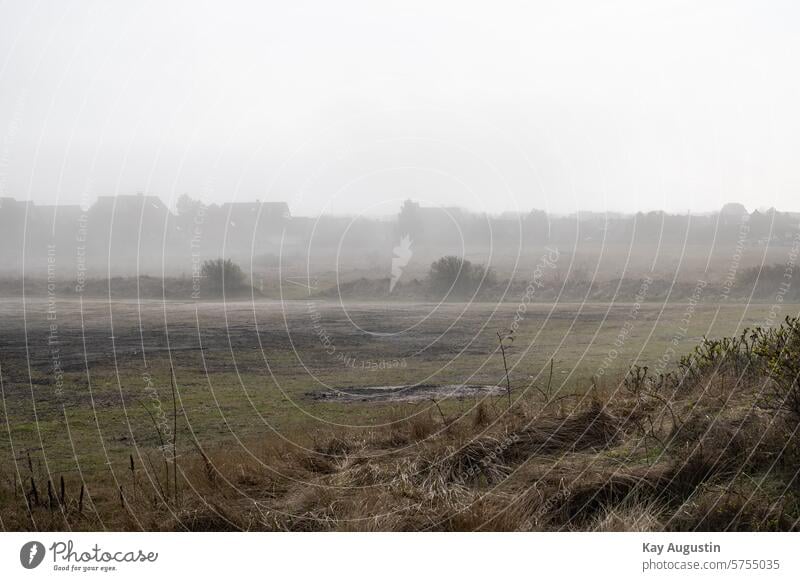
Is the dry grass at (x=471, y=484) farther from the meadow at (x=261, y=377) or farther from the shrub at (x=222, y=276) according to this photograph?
the shrub at (x=222, y=276)

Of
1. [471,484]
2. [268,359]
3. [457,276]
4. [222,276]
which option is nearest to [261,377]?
[268,359]

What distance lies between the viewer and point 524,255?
1033 cm

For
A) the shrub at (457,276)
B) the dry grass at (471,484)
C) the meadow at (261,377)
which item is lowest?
the dry grass at (471,484)

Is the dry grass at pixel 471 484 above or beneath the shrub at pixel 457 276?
beneath

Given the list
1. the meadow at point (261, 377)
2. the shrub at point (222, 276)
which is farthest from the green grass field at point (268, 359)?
the shrub at point (222, 276)

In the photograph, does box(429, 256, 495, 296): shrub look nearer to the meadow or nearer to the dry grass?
the meadow

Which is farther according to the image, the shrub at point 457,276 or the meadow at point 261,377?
the shrub at point 457,276

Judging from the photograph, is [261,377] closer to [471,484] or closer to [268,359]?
[268,359]

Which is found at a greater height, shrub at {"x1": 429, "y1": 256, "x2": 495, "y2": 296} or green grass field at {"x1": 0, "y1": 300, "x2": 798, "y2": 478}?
shrub at {"x1": 429, "y1": 256, "x2": 495, "y2": 296}

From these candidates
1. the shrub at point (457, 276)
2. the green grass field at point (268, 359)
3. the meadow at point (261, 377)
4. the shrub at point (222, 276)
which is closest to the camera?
the meadow at point (261, 377)

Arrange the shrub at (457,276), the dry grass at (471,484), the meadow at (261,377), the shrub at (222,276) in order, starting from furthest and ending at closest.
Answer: the shrub at (457,276) < the shrub at (222,276) < the meadow at (261,377) < the dry grass at (471,484)

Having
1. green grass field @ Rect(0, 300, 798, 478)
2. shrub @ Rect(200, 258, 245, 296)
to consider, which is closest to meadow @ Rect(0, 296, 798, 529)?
green grass field @ Rect(0, 300, 798, 478)

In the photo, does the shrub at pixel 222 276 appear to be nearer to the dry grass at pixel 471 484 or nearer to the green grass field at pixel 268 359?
the green grass field at pixel 268 359

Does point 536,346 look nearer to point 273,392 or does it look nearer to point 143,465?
point 273,392
